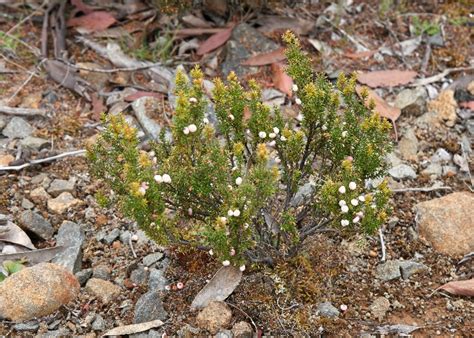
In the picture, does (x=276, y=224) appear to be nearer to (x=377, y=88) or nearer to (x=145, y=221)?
(x=145, y=221)

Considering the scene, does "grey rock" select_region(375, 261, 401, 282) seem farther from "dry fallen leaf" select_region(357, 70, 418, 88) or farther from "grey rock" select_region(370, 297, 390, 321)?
"dry fallen leaf" select_region(357, 70, 418, 88)

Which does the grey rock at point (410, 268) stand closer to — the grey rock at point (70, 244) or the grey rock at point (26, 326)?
the grey rock at point (70, 244)

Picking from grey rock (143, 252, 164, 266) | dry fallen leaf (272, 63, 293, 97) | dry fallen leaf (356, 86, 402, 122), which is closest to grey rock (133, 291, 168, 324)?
grey rock (143, 252, 164, 266)

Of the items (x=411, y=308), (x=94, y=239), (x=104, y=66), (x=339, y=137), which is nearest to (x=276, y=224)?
(x=339, y=137)

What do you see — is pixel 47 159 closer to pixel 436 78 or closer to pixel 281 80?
pixel 281 80

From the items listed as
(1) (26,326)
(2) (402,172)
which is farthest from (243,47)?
(1) (26,326)
